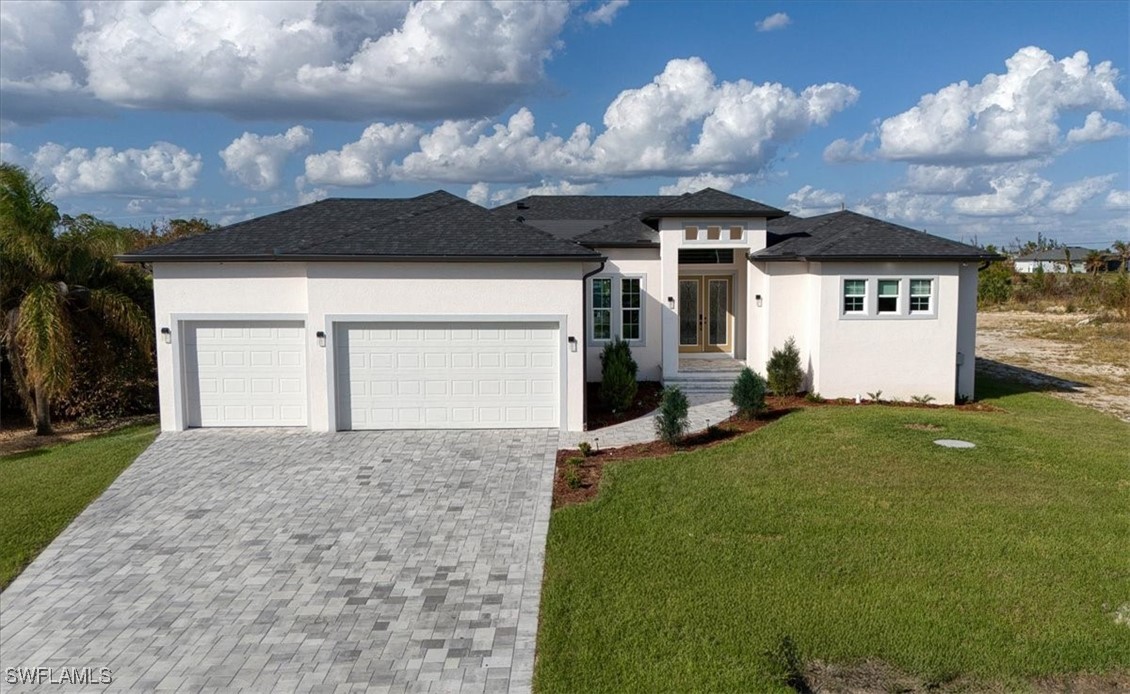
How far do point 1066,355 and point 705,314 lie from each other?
1564cm

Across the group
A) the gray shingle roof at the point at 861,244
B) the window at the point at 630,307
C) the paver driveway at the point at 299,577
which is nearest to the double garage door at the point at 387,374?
the paver driveway at the point at 299,577

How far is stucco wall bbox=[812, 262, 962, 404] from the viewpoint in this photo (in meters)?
16.8

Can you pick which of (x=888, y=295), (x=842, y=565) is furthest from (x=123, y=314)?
(x=888, y=295)

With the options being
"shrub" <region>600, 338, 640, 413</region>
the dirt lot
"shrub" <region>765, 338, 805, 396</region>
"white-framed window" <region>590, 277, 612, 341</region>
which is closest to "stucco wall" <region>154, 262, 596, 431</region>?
"shrub" <region>600, 338, 640, 413</region>

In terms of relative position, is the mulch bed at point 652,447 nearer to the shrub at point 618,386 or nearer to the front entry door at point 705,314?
the shrub at point 618,386

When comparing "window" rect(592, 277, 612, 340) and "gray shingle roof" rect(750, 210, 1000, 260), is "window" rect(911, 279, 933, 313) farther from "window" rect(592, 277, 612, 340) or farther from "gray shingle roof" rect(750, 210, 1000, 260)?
"window" rect(592, 277, 612, 340)

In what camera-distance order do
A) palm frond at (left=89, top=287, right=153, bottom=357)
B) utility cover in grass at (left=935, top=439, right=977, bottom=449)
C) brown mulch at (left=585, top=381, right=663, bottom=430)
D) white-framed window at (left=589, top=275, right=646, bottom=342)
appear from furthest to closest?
1. white-framed window at (left=589, top=275, right=646, bottom=342)
2. palm frond at (left=89, top=287, right=153, bottom=357)
3. brown mulch at (left=585, top=381, right=663, bottom=430)
4. utility cover in grass at (left=935, top=439, right=977, bottom=449)

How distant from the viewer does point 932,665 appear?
6250 mm

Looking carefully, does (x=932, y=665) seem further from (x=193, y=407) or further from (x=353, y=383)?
(x=193, y=407)

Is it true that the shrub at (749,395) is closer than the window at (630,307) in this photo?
Yes

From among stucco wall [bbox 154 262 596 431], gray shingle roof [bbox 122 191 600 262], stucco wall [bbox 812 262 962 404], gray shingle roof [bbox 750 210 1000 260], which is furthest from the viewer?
stucco wall [bbox 812 262 962 404]

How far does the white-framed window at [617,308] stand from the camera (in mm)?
18922

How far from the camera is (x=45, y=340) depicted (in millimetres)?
14820

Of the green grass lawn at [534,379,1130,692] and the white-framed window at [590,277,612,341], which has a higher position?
the white-framed window at [590,277,612,341]
